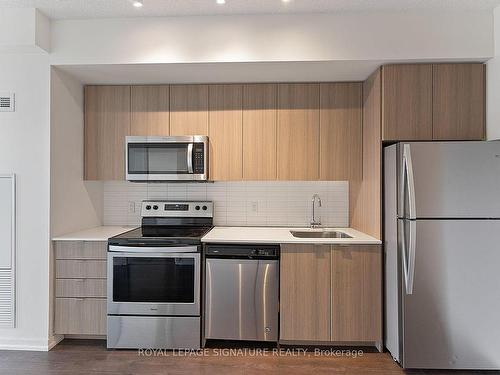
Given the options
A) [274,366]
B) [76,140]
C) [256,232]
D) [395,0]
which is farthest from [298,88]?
[274,366]

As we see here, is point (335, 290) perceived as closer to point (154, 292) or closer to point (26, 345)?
point (154, 292)

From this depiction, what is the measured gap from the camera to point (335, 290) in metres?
2.59

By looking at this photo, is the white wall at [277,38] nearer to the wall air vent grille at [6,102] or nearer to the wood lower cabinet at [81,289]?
the wall air vent grille at [6,102]

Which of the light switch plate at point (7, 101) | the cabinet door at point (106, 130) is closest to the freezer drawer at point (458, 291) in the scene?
the cabinet door at point (106, 130)

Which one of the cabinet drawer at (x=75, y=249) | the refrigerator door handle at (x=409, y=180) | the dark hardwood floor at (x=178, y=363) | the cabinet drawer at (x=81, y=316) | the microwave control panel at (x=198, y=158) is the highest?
the microwave control panel at (x=198, y=158)

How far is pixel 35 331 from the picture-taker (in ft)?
8.75

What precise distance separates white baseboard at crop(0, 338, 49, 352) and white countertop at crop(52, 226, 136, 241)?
0.81 meters

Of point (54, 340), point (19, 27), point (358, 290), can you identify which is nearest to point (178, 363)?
point (54, 340)

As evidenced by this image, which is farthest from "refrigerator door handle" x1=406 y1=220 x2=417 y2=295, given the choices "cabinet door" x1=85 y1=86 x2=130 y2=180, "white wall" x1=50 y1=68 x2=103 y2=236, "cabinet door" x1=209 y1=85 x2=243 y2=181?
"white wall" x1=50 y1=68 x2=103 y2=236

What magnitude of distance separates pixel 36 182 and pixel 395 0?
9.88ft

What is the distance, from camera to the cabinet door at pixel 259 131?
3041 millimetres

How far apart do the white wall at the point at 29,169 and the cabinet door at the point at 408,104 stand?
2.66m

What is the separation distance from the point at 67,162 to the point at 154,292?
4.41ft

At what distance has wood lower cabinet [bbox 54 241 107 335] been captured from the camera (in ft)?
8.86
